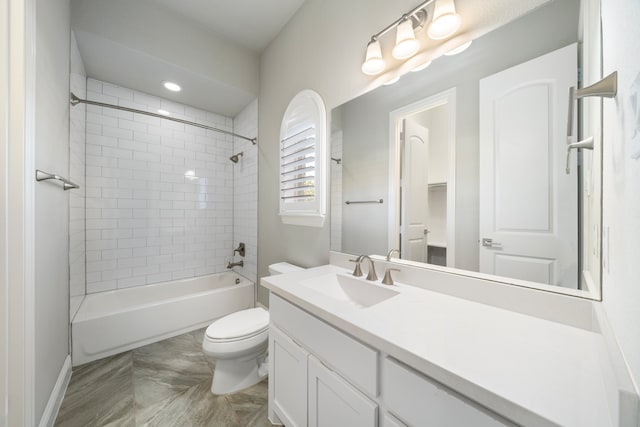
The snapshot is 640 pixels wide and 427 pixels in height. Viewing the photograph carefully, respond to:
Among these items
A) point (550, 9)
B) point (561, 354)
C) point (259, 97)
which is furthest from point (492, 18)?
point (259, 97)

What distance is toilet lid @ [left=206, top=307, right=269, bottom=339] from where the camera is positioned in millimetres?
1471

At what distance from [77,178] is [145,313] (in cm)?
126

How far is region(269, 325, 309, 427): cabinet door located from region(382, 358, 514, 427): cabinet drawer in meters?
0.41

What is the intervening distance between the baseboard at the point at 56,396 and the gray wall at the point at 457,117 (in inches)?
70.5

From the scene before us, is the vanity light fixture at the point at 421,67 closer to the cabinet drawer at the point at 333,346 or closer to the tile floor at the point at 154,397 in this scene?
the cabinet drawer at the point at 333,346

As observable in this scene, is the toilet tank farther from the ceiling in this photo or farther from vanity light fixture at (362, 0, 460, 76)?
the ceiling

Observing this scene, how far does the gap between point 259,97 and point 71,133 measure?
158cm

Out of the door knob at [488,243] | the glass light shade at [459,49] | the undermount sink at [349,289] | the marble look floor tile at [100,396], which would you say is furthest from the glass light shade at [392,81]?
the marble look floor tile at [100,396]

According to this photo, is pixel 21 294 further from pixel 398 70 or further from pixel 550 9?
pixel 550 9

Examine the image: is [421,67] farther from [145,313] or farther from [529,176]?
[145,313]

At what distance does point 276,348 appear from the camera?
117 cm

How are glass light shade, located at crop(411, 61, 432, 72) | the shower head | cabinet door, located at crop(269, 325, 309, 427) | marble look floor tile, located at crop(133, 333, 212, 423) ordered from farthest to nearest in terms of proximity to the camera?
1. the shower head
2. marble look floor tile, located at crop(133, 333, 212, 423)
3. glass light shade, located at crop(411, 61, 432, 72)
4. cabinet door, located at crop(269, 325, 309, 427)

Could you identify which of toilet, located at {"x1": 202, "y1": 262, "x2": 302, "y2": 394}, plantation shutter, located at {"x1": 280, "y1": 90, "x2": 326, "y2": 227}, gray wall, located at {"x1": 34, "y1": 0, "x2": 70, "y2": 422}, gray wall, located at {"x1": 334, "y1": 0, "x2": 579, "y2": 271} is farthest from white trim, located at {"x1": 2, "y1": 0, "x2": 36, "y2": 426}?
gray wall, located at {"x1": 334, "y1": 0, "x2": 579, "y2": 271}

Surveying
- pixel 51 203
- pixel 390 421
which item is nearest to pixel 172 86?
pixel 51 203
